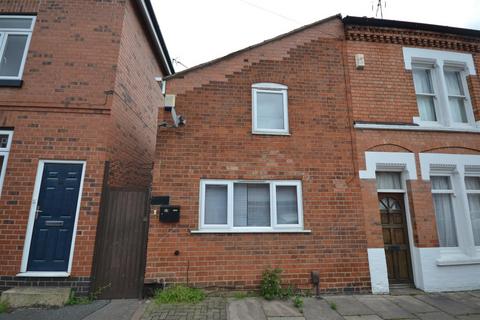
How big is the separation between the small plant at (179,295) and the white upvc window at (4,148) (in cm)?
420

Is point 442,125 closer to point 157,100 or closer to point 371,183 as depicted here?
point 371,183

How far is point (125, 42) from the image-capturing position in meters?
6.44

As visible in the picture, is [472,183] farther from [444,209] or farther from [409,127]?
[409,127]

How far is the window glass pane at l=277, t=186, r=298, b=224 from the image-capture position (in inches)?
232

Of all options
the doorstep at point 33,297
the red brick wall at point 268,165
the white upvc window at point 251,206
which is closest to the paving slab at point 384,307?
the red brick wall at point 268,165

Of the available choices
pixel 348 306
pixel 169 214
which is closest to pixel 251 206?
pixel 169 214

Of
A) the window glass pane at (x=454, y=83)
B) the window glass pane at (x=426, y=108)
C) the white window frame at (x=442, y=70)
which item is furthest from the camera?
the window glass pane at (x=454, y=83)

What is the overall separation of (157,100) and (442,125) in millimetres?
9310

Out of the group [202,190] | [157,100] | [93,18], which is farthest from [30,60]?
[202,190]

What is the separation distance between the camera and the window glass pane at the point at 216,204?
5758 millimetres

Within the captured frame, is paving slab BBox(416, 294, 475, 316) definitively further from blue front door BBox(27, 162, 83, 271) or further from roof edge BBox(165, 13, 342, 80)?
blue front door BBox(27, 162, 83, 271)

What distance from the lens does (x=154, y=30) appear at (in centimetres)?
816

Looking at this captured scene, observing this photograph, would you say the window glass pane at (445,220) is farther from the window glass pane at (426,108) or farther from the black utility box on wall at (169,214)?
the black utility box on wall at (169,214)

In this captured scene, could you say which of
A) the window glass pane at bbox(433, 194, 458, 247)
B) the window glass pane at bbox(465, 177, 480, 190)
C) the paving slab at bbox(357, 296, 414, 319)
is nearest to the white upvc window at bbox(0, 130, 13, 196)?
the paving slab at bbox(357, 296, 414, 319)
